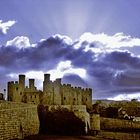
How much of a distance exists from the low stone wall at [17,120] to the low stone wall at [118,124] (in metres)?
20.6

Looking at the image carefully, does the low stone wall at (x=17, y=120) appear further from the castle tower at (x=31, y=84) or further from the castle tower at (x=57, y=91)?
the castle tower at (x=31, y=84)

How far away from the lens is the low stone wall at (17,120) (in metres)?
28.8

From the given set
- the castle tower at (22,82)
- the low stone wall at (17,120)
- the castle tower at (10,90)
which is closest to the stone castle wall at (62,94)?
the castle tower at (22,82)

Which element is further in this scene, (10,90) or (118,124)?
(10,90)

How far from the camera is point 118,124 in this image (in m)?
57.5

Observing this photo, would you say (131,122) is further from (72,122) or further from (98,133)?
(72,122)

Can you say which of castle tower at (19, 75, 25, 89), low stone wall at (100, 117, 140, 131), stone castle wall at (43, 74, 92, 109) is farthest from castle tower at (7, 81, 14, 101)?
low stone wall at (100, 117, 140, 131)

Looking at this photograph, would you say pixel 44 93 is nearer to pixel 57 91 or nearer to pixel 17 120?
pixel 57 91

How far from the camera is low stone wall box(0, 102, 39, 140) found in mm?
28828

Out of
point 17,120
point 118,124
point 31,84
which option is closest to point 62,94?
point 31,84

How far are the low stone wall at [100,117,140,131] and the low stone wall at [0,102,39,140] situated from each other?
20.6 meters

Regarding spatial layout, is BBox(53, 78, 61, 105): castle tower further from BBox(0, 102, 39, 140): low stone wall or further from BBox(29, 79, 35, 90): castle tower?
BBox(0, 102, 39, 140): low stone wall

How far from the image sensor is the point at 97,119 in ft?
152

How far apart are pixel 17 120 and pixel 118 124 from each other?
28.5 m
